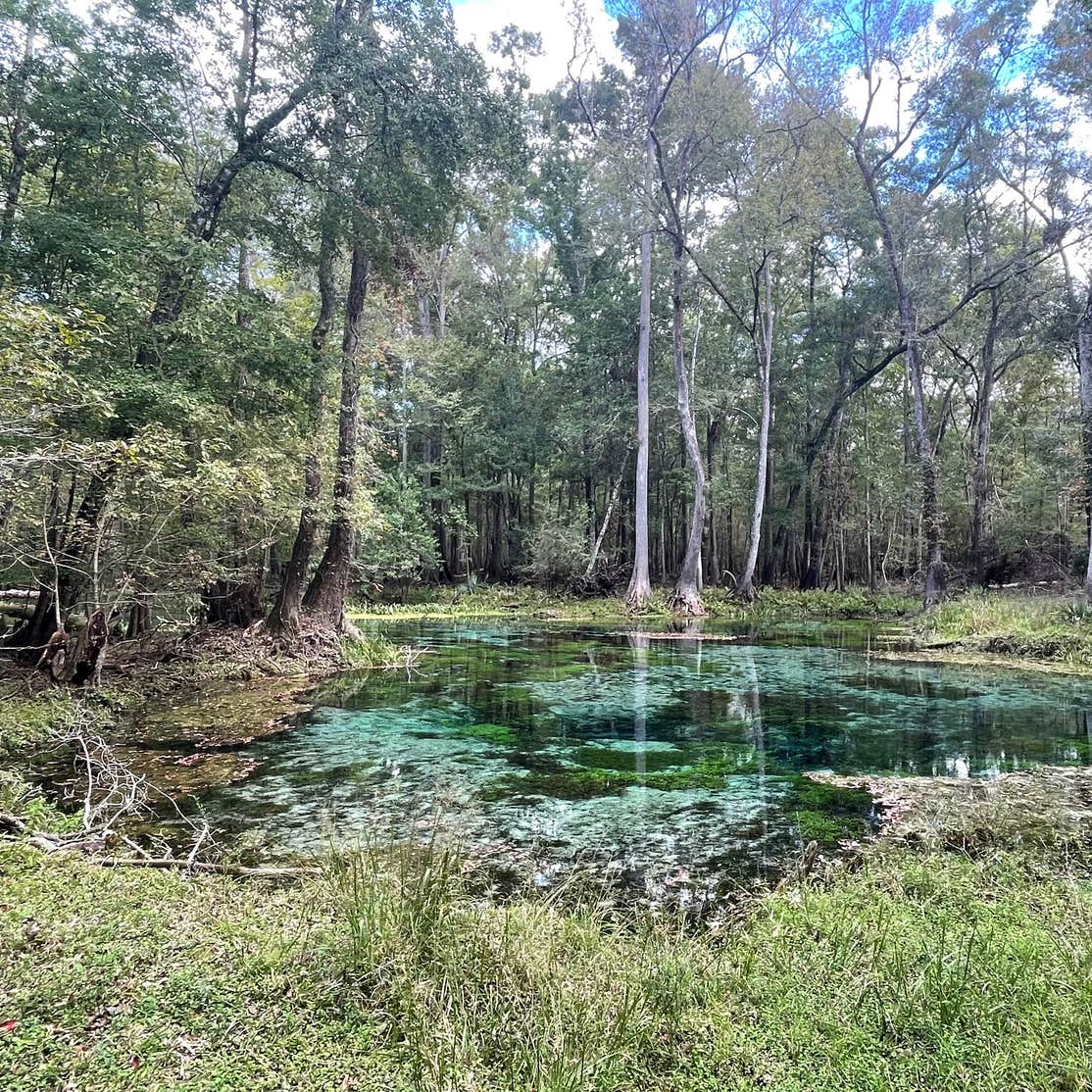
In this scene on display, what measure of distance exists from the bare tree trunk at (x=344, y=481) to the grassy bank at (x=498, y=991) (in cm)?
869

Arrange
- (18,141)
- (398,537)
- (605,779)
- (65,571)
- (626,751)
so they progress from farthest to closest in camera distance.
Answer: (398,537), (18,141), (65,571), (626,751), (605,779)

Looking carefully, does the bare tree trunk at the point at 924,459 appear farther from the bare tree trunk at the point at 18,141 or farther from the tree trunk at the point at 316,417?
the bare tree trunk at the point at 18,141

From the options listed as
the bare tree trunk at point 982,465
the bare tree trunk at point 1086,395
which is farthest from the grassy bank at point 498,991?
the bare tree trunk at point 982,465

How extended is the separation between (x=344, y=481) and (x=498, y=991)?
981cm

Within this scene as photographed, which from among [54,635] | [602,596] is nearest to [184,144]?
[54,635]

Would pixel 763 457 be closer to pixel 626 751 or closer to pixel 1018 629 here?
pixel 1018 629

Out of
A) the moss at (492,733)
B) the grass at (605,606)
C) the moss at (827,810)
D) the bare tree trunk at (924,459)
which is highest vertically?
the bare tree trunk at (924,459)

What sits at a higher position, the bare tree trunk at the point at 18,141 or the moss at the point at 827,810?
the bare tree trunk at the point at 18,141

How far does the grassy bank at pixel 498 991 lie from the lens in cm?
197

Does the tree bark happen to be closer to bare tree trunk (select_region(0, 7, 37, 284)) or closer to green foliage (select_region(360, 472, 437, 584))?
bare tree trunk (select_region(0, 7, 37, 284))

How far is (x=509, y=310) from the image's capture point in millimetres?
29781

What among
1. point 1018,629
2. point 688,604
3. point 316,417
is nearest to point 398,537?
point 688,604

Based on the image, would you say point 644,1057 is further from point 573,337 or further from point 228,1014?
point 573,337

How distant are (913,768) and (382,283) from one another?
1108 cm
